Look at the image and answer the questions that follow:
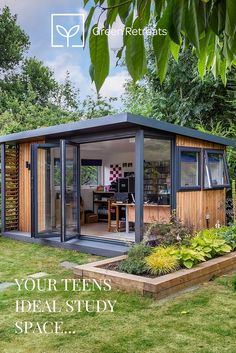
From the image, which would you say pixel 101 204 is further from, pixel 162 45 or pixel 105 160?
pixel 162 45

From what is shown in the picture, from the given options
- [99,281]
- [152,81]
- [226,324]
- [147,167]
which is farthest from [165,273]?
[152,81]

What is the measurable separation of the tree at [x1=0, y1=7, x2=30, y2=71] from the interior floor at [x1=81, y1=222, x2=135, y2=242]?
13.1 metres

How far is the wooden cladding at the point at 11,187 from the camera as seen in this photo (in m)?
10.0

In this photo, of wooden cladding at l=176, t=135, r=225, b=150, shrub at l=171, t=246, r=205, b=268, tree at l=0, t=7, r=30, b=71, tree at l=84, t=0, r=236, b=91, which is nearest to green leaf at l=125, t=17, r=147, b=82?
A: tree at l=84, t=0, r=236, b=91

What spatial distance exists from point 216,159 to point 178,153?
1.68 meters

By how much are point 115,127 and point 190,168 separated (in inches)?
79.7

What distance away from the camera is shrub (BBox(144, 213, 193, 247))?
628 cm

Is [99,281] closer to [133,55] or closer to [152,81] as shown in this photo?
[133,55]

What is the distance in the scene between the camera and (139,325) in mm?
3904

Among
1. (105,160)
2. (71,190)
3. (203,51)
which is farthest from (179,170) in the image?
(203,51)

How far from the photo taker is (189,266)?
5469 mm

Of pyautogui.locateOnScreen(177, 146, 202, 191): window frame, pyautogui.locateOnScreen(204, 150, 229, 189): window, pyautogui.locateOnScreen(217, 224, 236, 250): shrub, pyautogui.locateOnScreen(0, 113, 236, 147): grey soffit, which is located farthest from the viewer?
pyautogui.locateOnScreen(204, 150, 229, 189): window

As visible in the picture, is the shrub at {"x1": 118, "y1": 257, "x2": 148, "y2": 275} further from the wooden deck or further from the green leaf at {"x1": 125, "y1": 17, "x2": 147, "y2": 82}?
the green leaf at {"x1": 125, "y1": 17, "x2": 147, "y2": 82}

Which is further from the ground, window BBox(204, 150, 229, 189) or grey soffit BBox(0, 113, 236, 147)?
grey soffit BBox(0, 113, 236, 147)
